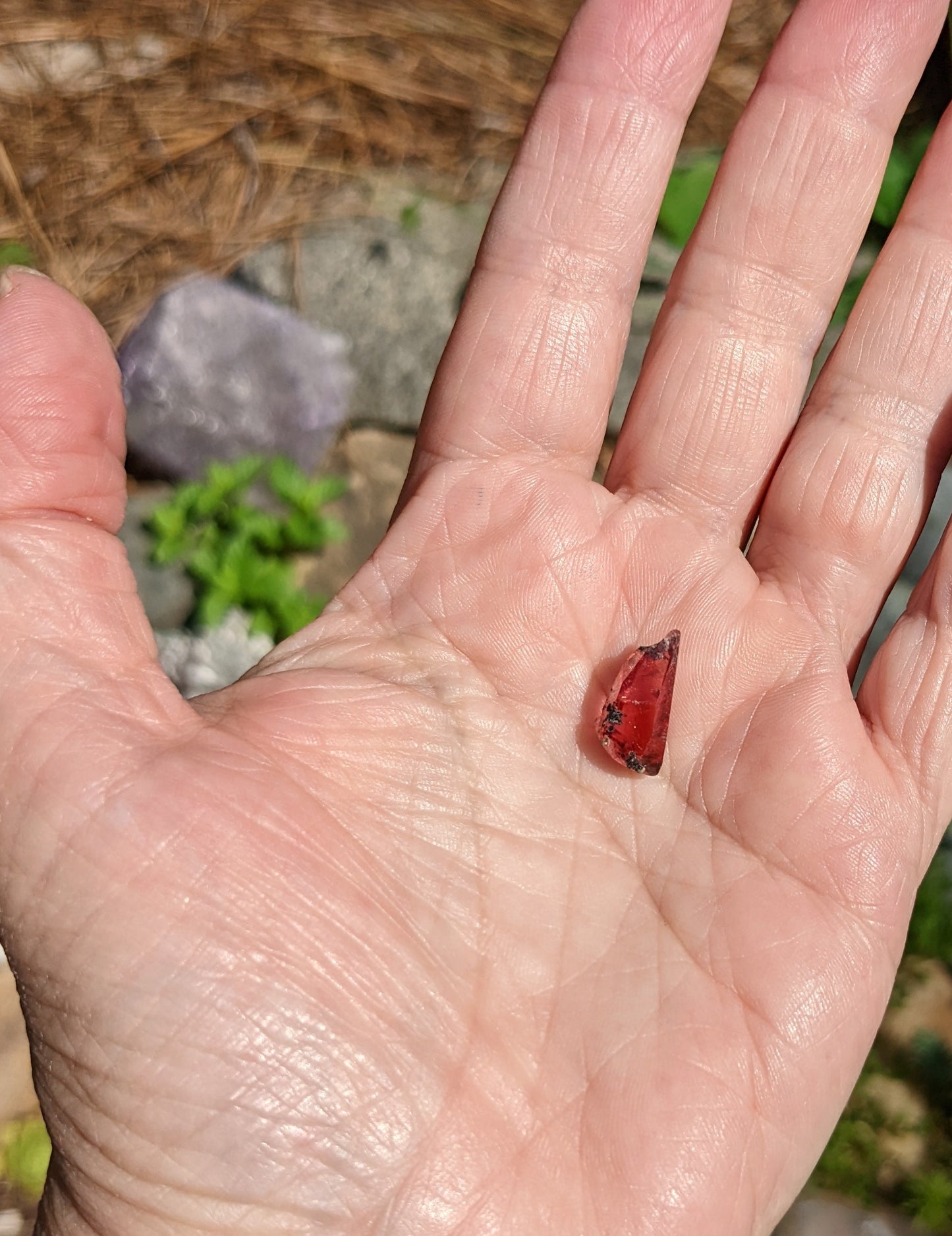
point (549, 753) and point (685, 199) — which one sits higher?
point (685, 199)

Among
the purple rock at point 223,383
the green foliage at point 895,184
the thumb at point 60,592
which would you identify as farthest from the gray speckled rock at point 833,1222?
the green foliage at point 895,184

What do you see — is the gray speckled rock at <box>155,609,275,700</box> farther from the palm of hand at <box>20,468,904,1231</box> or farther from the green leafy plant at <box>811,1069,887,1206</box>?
the green leafy plant at <box>811,1069,887,1206</box>

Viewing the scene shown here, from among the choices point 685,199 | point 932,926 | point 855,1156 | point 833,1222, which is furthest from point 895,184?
point 833,1222

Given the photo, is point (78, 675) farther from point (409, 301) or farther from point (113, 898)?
point (409, 301)

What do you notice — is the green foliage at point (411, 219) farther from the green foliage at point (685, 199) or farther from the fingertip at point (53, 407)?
the fingertip at point (53, 407)

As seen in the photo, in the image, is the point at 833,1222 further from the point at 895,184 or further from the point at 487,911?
the point at 895,184

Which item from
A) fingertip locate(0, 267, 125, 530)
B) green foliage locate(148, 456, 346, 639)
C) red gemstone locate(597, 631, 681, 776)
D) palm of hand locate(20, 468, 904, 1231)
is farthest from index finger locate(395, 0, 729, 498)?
green foliage locate(148, 456, 346, 639)

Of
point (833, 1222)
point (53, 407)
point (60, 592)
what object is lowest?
point (833, 1222)
